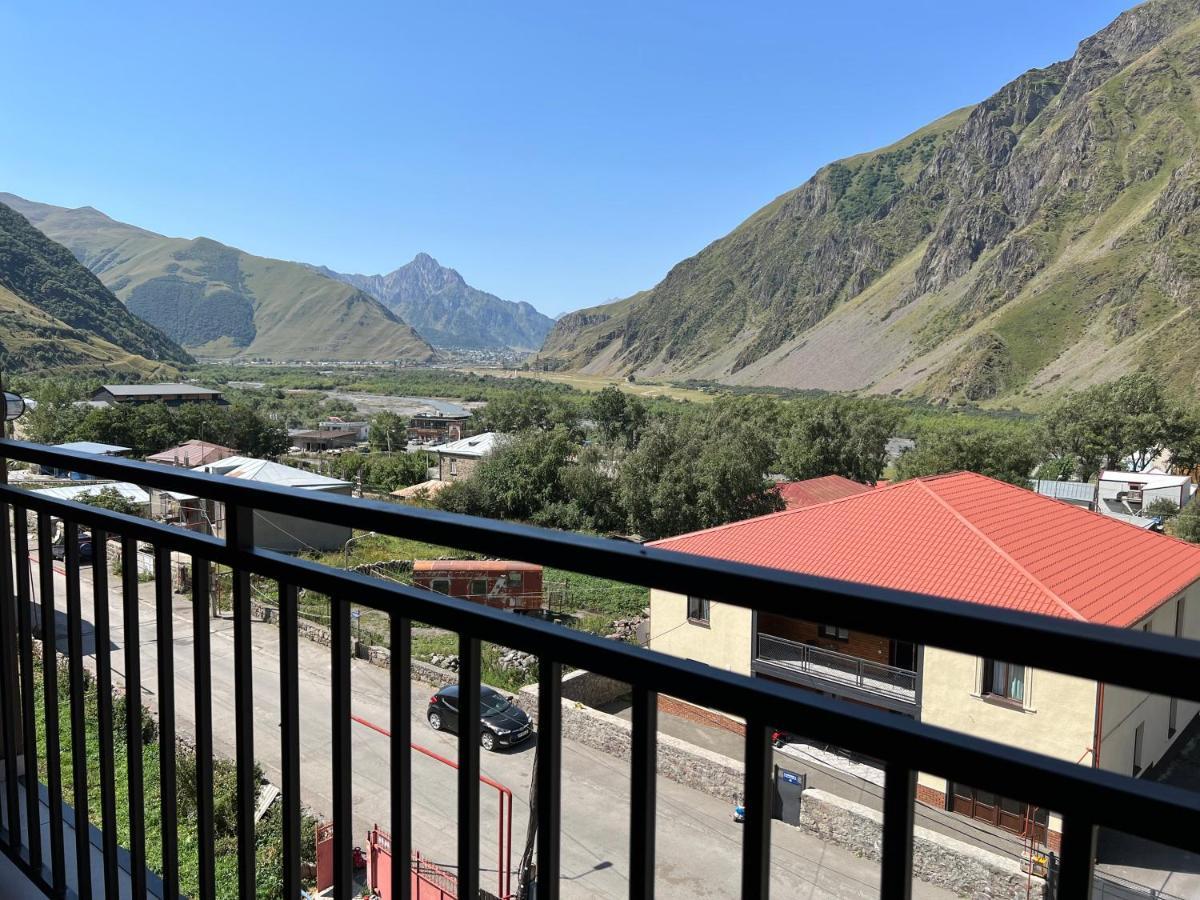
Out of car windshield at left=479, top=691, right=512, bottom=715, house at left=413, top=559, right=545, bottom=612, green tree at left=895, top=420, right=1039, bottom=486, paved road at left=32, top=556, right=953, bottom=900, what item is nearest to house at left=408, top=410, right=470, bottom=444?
green tree at left=895, top=420, right=1039, bottom=486

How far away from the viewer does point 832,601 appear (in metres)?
0.57

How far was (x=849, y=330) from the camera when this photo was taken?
3713 inches

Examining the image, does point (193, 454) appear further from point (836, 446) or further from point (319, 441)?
point (836, 446)

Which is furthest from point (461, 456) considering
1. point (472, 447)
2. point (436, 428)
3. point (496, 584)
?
point (496, 584)

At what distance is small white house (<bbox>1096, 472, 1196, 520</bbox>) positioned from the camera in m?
25.8

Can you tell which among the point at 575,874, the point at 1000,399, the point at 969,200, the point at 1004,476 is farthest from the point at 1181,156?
the point at 575,874

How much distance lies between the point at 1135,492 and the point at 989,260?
203 ft

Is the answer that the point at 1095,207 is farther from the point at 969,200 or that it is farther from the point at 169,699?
the point at 169,699

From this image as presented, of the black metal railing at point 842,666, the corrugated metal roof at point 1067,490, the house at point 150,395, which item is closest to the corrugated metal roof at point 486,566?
the black metal railing at point 842,666

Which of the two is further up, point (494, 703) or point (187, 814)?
point (494, 703)

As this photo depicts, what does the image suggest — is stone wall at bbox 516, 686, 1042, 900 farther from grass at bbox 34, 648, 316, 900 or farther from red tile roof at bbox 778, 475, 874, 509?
red tile roof at bbox 778, 475, 874, 509

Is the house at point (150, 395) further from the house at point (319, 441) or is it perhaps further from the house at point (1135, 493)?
the house at point (1135, 493)

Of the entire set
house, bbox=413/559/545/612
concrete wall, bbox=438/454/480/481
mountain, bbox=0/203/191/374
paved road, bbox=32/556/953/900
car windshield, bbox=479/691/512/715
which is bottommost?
concrete wall, bbox=438/454/480/481

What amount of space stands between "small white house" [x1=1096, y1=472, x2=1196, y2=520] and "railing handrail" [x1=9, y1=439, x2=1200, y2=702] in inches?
1133
